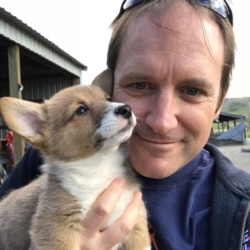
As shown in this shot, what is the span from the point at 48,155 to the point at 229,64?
4.34ft

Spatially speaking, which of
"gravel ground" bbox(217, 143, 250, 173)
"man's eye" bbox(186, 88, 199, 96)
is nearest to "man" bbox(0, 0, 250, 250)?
"man's eye" bbox(186, 88, 199, 96)

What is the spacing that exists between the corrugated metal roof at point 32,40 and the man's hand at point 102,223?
700cm

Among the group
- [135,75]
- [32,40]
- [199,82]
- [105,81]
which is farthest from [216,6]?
[32,40]

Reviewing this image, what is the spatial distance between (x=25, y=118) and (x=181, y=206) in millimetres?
1148

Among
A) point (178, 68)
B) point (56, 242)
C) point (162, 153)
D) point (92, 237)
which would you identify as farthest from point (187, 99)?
point (56, 242)

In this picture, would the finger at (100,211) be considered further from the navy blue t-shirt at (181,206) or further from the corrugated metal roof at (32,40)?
the corrugated metal roof at (32,40)

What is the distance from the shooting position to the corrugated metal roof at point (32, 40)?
8516 mm

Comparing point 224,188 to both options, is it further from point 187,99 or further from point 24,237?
point 24,237

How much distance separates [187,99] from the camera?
218 cm

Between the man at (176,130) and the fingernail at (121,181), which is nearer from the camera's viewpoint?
the man at (176,130)

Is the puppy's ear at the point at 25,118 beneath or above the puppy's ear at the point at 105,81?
beneath

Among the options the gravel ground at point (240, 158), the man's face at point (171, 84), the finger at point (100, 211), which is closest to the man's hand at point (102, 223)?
the finger at point (100, 211)

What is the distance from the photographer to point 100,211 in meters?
2.07

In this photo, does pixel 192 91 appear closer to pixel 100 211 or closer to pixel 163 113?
pixel 163 113
